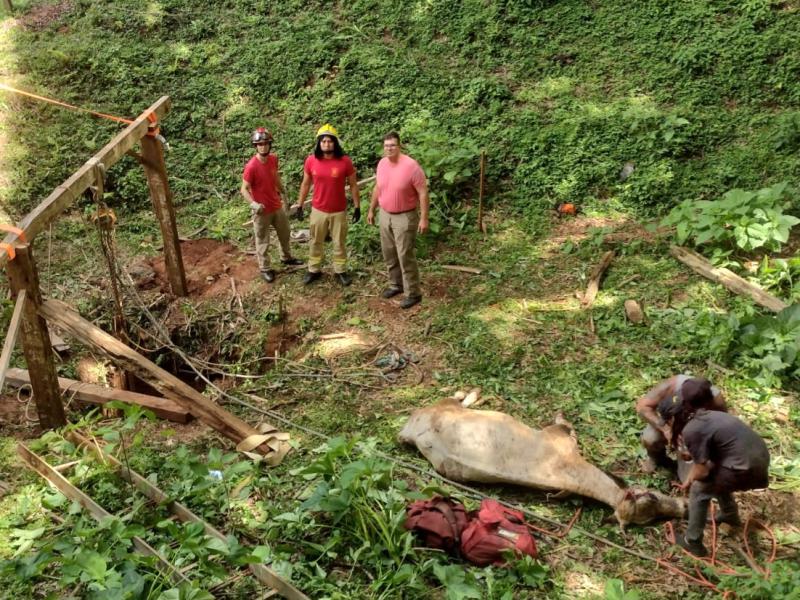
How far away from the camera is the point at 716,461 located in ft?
15.3

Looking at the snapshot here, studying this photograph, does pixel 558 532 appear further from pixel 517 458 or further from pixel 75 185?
pixel 75 185

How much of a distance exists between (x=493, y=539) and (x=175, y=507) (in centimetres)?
221

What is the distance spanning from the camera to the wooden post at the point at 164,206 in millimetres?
7996

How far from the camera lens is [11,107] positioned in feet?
38.3

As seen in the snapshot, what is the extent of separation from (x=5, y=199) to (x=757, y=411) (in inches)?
392

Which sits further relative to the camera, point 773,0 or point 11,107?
point 11,107

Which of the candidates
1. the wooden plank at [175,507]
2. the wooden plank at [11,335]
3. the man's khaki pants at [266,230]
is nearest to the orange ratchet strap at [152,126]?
the man's khaki pants at [266,230]

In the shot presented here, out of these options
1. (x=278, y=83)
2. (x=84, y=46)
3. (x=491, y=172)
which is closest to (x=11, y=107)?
(x=84, y=46)

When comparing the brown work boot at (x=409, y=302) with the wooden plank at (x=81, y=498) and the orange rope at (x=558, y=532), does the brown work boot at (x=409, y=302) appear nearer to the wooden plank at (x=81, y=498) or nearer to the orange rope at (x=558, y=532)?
the orange rope at (x=558, y=532)

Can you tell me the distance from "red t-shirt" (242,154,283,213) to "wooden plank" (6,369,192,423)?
2.81 metres

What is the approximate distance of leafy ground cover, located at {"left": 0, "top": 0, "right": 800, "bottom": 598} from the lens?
4.82m

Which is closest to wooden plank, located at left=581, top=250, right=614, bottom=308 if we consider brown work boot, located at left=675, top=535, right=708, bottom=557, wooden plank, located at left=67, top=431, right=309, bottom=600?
brown work boot, located at left=675, top=535, right=708, bottom=557

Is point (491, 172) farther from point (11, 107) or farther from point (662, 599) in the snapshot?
point (11, 107)

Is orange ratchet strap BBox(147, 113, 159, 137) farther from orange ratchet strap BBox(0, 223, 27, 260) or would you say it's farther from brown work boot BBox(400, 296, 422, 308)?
brown work boot BBox(400, 296, 422, 308)
